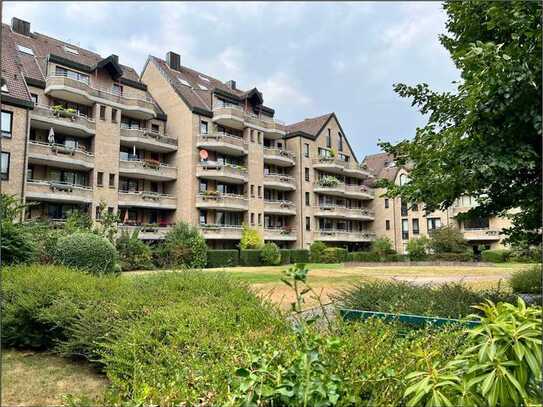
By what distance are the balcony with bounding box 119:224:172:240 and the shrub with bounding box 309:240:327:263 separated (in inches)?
587

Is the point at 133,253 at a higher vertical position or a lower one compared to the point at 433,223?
lower

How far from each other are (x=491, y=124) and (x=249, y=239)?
31604 millimetres

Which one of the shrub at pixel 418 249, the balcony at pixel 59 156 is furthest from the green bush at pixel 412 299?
the shrub at pixel 418 249

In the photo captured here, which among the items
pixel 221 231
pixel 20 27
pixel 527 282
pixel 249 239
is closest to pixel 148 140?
pixel 221 231

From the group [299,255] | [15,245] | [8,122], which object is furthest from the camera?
[299,255]

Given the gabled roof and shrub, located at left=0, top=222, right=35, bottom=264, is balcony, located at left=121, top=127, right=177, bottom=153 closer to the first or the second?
the gabled roof

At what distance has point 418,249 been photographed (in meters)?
45.1

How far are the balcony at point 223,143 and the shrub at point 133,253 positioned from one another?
1166 centimetres

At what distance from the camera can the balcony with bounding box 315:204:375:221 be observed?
4625 cm

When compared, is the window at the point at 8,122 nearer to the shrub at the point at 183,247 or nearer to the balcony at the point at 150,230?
the balcony at the point at 150,230

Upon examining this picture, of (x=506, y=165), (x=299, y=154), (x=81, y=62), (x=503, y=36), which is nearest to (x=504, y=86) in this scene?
(x=506, y=165)

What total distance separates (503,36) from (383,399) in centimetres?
641

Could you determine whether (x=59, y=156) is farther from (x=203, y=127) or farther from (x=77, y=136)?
(x=203, y=127)

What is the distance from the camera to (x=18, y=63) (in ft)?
91.8
